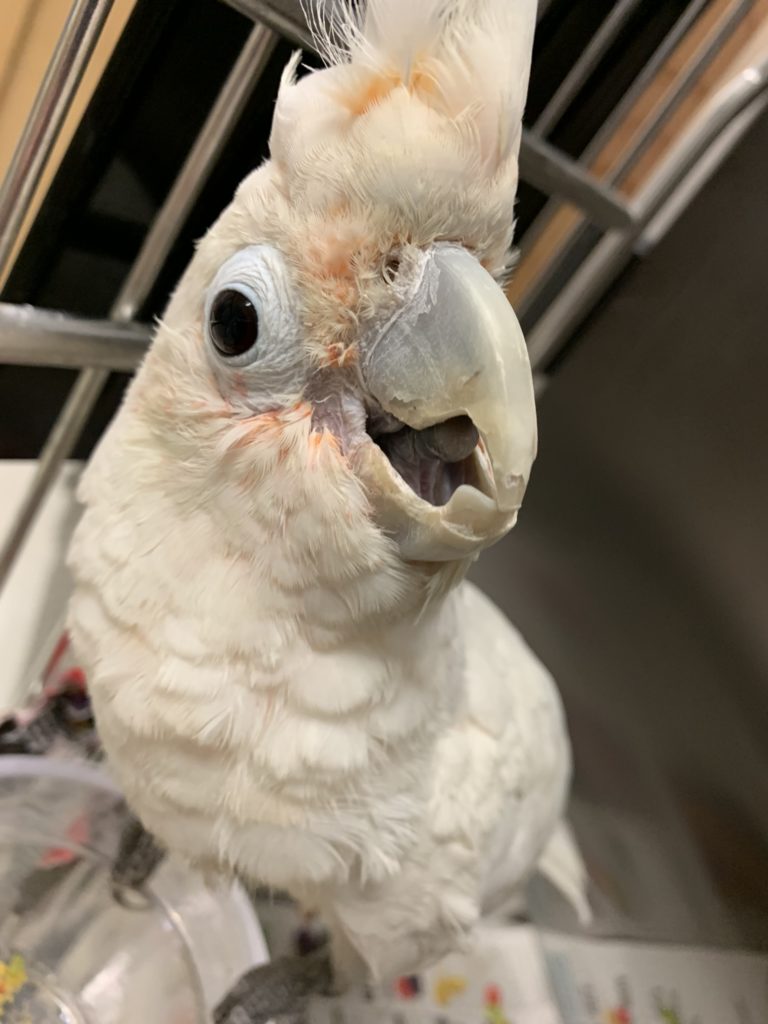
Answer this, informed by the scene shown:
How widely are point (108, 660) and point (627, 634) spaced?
0.83 meters

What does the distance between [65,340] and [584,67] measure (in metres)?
0.59

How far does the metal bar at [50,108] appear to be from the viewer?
474mm

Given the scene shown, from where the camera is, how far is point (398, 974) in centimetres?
65

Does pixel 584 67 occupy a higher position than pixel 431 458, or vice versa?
pixel 584 67

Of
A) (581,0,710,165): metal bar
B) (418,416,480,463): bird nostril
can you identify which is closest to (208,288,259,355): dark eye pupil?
(418,416,480,463): bird nostril

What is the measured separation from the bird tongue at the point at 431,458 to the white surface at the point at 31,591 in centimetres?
59

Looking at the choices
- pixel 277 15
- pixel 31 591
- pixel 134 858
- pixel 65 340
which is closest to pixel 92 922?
pixel 134 858

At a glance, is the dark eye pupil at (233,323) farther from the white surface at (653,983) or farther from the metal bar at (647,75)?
the white surface at (653,983)

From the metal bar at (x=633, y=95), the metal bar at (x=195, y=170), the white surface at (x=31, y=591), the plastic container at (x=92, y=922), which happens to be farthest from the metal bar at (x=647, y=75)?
the plastic container at (x=92, y=922)

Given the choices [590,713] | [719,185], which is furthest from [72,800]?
[719,185]

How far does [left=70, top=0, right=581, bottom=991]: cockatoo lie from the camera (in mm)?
370

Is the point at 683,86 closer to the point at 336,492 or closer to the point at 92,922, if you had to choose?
the point at 336,492

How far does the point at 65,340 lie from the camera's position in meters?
0.65

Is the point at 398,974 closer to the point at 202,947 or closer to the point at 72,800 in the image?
the point at 202,947
